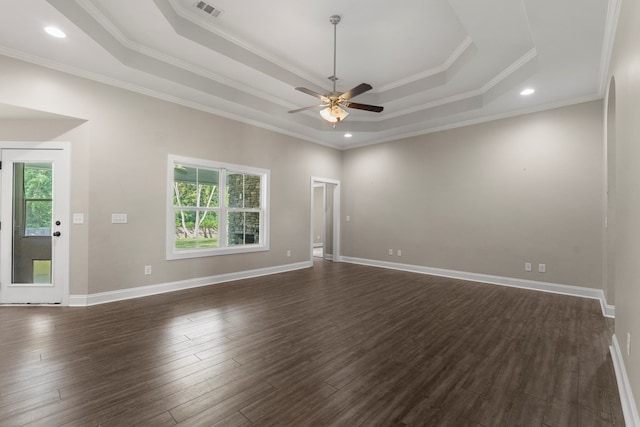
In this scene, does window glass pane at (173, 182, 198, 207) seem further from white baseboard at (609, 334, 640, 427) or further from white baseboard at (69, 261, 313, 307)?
white baseboard at (609, 334, 640, 427)

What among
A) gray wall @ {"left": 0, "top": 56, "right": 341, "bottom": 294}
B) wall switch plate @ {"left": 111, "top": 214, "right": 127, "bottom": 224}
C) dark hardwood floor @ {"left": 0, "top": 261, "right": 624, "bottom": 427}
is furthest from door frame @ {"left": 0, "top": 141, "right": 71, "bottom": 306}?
wall switch plate @ {"left": 111, "top": 214, "right": 127, "bottom": 224}

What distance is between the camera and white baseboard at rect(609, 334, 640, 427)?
66.9 inches

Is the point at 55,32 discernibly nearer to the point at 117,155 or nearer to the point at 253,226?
the point at 117,155

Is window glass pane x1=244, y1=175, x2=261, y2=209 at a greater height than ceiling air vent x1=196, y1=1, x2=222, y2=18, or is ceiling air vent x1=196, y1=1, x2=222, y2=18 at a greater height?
ceiling air vent x1=196, y1=1, x2=222, y2=18

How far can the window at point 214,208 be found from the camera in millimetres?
4863

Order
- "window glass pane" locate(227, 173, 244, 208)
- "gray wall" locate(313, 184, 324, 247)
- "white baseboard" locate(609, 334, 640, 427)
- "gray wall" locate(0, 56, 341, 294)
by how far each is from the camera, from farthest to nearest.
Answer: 1. "gray wall" locate(313, 184, 324, 247)
2. "window glass pane" locate(227, 173, 244, 208)
3. "gray wall" locate(0, 56, 341, 294)
4. "white baseboard" locate(609, 334, 640, 427)

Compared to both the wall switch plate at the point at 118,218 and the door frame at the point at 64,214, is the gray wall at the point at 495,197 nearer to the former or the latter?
the wall switch plate at the point at 118,218

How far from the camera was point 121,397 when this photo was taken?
→ 2.00m

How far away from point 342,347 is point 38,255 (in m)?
4.27

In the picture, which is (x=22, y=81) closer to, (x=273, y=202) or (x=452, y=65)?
(x=273, y=202)

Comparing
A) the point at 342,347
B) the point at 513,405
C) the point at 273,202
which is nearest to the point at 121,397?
the point at 342,347

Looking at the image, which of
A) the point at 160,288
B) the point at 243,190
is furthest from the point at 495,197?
the point at 160,288

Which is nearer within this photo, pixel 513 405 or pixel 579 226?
pixel 513 405

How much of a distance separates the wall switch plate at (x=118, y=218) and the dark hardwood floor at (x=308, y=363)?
1156mm
